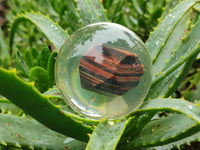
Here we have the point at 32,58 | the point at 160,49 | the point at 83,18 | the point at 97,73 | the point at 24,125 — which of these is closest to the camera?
the point at 97,73

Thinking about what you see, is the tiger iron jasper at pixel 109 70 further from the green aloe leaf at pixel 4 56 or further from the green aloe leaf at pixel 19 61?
the green aloe leaf at pixel 4 56

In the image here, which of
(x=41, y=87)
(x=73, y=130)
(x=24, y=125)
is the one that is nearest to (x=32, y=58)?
(x=41, y=87)

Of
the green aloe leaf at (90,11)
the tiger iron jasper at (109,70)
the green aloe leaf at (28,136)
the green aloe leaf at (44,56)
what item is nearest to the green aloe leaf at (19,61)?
the green aloe leaf at (44,56)

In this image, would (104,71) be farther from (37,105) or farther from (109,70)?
(37,105)

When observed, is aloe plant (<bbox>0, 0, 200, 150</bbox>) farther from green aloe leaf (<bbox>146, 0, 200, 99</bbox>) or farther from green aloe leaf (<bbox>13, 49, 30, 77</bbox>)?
green aloe leaf (<bbox>13, 49, 30, 77</bbox>)

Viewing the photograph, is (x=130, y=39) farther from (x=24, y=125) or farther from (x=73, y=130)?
(x=24, y=125)

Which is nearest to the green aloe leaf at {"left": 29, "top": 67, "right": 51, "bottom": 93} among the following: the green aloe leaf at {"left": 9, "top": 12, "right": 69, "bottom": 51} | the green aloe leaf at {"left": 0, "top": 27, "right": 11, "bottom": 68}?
the green aloe leaf at {"left": 9, "top": 12, "right": 69, "bottom": 51}

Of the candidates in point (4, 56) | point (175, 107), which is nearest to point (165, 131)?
point (175, 107)
